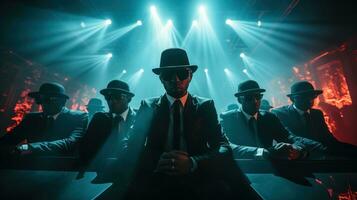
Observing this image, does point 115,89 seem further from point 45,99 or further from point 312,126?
point 312,126

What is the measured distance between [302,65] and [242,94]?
893cm

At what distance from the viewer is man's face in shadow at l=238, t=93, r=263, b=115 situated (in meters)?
3.27

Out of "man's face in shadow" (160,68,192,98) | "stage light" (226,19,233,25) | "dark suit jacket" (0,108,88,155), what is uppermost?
"stage light" (226,19,233,25)

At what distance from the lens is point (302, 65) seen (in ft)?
31.9

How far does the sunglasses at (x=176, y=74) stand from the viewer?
186 centimetres

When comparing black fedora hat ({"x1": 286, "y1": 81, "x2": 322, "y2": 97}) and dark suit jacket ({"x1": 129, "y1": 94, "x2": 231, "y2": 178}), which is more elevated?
black fedora hat ({"x1": 286, "y1": 81, "x2": 322, "y2": 97})

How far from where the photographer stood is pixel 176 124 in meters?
1.81

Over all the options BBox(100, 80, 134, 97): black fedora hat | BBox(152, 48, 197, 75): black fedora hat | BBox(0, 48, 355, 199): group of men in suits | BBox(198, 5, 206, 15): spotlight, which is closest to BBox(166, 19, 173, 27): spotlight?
BBox(198, 5, 206, 15): spotlight

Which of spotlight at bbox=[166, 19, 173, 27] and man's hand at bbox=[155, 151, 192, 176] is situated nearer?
man's hand at bbox=[155, 151, 192, 176]

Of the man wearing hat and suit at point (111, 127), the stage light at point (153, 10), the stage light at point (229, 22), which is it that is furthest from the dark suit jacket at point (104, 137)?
the stage light at point (229, 22)

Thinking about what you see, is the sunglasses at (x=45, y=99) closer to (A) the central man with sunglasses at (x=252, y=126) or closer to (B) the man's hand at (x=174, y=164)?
(B) the man's hand at (x=174, y=164)

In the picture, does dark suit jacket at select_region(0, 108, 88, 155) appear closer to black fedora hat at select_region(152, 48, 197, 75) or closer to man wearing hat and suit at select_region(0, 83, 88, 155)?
man wearing hat and suit at select_region(0, 83, 88, 155)

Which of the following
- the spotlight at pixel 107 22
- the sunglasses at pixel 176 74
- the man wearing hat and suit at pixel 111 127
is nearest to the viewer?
the sunglasses at pixel 176 74

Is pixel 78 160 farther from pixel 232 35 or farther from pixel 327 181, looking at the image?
pixel 232 35
